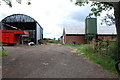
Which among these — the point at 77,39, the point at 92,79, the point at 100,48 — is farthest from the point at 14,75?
the point at 77,39

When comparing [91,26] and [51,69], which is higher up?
[91,26]

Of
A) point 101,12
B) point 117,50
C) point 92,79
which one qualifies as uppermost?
point 101,12

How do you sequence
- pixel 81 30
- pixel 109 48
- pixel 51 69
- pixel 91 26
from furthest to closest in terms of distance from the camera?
1. pixel 81 30
2. pixel 91 26
3. pixel 109 48
4. pixel 51 69

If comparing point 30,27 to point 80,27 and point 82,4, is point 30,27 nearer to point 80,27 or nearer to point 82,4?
point 80,27

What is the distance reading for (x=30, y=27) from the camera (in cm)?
4247

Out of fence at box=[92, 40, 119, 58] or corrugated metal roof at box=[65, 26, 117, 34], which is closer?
fence at box=[92, 40, 119, 58]

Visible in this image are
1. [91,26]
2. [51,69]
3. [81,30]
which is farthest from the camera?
[81,30]

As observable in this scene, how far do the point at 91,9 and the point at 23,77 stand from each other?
10634mm

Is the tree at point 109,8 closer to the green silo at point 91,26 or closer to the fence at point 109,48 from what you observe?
the fence at point 109,48

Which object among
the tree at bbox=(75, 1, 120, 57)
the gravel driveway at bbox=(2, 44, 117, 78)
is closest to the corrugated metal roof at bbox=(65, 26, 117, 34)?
the tree at bbox=(75, 1, 120, 57)

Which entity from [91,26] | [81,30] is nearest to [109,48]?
[91,26]

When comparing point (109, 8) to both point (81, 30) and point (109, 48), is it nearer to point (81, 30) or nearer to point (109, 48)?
point (109, 48)

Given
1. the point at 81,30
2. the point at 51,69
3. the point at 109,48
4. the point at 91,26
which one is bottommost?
the point at 51,69

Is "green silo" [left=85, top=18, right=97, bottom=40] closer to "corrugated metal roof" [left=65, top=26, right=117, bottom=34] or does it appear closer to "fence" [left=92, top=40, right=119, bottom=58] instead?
"corrugated metal roof" [left=65, top=26, right=117, bottom=34]
